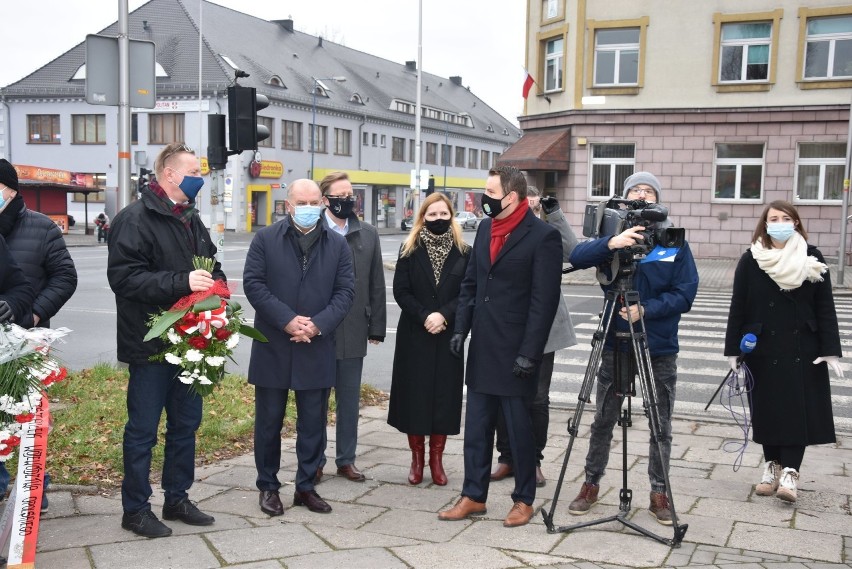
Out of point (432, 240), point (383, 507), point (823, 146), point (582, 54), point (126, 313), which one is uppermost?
point (582, 54)

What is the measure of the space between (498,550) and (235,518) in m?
1.58

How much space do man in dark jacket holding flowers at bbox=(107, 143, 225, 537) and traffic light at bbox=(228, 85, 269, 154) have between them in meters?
5.69

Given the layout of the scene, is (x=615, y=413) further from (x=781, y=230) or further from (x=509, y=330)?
(x=781, y=230)

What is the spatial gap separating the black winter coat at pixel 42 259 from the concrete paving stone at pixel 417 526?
233 cm

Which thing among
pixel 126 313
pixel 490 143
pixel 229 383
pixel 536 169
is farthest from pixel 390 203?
pixel 126 313

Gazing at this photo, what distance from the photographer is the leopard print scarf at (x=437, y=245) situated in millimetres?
6094

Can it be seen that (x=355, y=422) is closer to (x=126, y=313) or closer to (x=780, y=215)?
(x=126, y=313)

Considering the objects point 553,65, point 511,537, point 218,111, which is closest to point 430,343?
point 511,537

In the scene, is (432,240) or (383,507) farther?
(432,240)

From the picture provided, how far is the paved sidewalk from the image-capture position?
4.46 meters

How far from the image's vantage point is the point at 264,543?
4664mm

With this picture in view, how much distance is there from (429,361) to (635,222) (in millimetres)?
1857

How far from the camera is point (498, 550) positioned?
4637mm

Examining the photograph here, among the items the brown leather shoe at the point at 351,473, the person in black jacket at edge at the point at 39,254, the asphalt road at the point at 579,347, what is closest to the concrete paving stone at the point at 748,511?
the brown leather shoe at the point at 351,473
